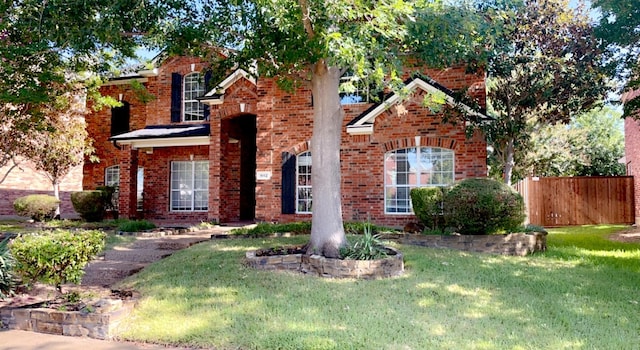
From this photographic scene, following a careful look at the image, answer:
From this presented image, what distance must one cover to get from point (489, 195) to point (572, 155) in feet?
63.1

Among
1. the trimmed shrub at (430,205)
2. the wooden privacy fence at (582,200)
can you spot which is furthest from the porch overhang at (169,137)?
the wooden privacy fence at (582,200)

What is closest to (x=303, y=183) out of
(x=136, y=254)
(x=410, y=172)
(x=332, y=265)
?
(x=410, y=172)

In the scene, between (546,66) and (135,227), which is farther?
(135,227)

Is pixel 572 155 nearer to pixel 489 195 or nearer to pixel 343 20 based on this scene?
→ pixel 489 195

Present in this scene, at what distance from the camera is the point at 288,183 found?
15.9 meters

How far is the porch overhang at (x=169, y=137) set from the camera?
17594 millimetres

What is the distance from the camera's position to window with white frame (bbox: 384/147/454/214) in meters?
14.6

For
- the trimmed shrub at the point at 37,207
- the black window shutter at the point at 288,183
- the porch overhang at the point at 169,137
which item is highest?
the porch overhang at the point at 169,137

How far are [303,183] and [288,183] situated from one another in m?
0.50

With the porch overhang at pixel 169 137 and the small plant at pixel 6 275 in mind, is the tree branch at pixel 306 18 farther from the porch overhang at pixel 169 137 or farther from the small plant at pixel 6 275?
the porch overhang at pixel 169 137

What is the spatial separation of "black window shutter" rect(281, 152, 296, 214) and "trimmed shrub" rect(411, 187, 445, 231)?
483 cm

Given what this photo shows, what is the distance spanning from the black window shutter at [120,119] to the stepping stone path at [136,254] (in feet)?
27.3

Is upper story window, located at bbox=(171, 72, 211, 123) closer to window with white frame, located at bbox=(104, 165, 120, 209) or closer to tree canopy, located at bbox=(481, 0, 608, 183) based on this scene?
window with white frame, located at bbox=(104, 165, 120, 209)

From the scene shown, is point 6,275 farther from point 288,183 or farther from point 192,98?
point 192,98
